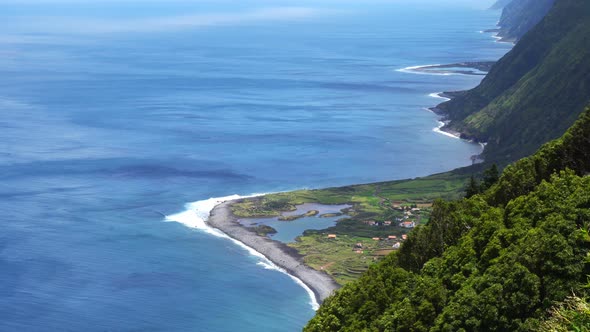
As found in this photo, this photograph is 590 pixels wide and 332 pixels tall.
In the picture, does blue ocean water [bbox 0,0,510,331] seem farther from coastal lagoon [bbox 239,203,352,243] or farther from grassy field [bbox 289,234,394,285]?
coastal lagoon [bbox 239,203,352,243]

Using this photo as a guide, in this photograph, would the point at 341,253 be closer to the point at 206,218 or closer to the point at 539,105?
the point at 206,218

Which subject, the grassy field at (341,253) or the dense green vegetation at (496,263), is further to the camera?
the grassy field at (341,253)

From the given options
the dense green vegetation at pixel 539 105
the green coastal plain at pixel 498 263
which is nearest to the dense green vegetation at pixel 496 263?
the green coastal plain at pixel 498 263

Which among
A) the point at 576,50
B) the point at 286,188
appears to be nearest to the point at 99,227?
the point at 286,188

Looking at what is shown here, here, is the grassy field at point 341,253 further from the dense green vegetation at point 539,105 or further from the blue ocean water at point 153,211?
the dense green vegetation at point 539,105

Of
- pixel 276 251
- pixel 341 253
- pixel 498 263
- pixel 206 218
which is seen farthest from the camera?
pixel 206 218

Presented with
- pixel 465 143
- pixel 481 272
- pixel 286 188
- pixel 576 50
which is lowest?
pixel 481 272

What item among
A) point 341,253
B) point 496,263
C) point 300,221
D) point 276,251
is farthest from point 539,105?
point 496,263

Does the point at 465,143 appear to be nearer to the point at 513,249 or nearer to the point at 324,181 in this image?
the point at 324,181
